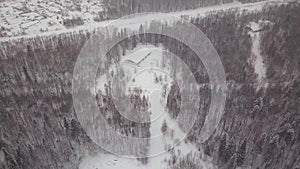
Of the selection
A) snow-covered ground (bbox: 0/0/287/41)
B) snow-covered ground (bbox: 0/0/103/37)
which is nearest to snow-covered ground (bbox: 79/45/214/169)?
snow-covered ground (bbox: 0/0/287/41)

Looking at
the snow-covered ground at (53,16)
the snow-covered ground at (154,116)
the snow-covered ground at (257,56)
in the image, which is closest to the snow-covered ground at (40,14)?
the snow-covered ground at (53,16)

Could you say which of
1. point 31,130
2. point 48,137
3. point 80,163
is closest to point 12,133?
point 31,130

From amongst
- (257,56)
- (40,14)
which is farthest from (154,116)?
(40,14)

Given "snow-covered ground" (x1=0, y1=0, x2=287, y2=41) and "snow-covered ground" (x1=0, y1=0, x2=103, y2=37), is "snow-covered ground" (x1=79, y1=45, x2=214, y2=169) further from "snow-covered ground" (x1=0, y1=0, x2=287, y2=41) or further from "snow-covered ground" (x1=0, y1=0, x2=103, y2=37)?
"snow-covered ground" (x1=0, y1=0, x2=103, y2=37)

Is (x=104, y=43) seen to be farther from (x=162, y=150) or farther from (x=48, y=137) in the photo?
(x=162, y=150)

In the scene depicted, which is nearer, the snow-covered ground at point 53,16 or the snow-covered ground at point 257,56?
the snow-covered ground at point 257,56

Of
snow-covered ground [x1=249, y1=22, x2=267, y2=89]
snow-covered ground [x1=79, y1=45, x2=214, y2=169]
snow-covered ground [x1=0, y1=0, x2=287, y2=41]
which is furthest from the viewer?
snow-covered ground [x1=0, y1=0, x2=287, y2=41]

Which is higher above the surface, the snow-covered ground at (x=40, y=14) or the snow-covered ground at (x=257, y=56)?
the snow-covered ground at (x=40, y=14)

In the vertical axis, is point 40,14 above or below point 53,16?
above

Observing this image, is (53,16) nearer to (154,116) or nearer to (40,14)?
(40,14)

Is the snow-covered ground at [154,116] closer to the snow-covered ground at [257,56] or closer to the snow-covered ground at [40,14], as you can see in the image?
the snow-covered ground at [257,56]
